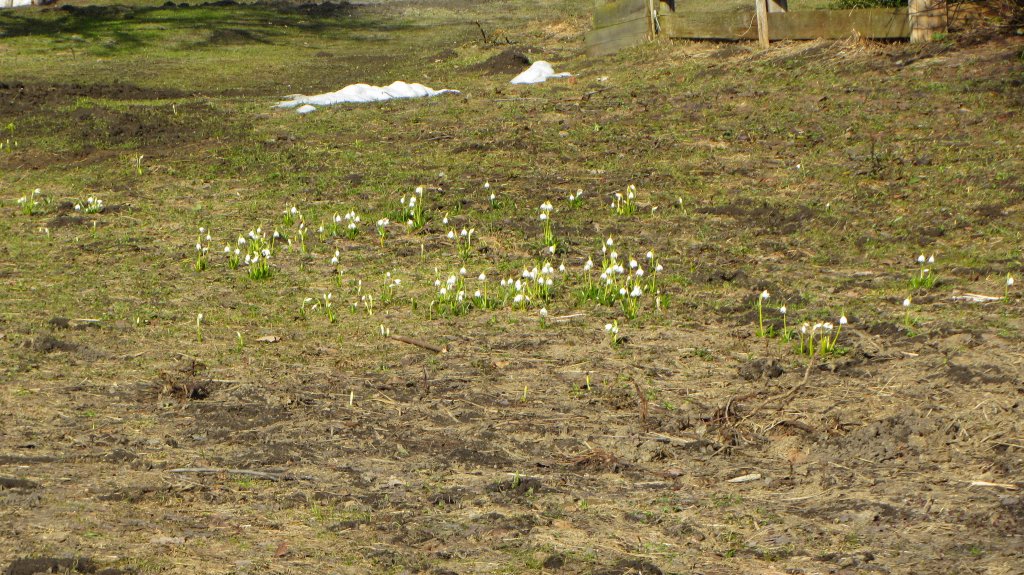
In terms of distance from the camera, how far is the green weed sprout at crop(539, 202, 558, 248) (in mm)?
8047

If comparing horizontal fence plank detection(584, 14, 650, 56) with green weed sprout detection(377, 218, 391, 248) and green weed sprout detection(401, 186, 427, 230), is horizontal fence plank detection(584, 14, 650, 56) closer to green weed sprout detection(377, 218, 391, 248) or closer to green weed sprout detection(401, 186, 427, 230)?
green weed sprout detection(401, 186, 427, 230)

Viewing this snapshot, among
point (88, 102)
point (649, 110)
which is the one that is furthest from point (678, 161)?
point (88, 102)

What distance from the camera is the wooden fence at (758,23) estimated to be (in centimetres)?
1183

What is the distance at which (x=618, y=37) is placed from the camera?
617 inches

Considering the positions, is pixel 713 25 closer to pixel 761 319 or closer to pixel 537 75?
pixel 537 75

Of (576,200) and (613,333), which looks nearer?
(613,333)

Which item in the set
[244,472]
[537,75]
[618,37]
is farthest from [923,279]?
[618,37]

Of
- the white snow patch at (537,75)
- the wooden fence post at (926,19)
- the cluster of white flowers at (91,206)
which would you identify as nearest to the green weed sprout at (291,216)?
the cluster of white flowers at (91,206)

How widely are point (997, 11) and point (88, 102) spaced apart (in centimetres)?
1114

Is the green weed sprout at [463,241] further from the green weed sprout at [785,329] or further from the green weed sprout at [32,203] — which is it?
the green weed sprout at [32,203]

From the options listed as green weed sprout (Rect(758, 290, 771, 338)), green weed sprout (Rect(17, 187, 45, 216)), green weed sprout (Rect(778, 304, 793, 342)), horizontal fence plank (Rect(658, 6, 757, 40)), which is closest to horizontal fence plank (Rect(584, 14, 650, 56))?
horizontal fence plank (Rect(658, 6, 757, 40))

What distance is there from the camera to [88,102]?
47.1 ft

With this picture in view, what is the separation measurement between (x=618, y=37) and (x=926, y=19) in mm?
4956

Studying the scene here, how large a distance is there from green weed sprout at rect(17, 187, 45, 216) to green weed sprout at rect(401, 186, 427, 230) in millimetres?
3267
